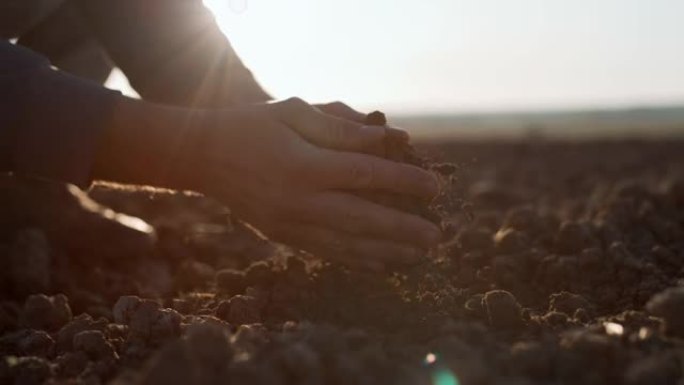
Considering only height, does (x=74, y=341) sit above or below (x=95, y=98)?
below

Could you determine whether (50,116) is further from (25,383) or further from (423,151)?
(423,151)

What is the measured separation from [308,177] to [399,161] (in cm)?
24

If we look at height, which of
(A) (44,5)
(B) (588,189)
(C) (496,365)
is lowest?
(B) (588,189)

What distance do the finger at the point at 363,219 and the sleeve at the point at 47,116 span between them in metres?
0.45

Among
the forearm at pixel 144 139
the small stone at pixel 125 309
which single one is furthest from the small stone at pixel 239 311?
the forearm at pixel 144 139

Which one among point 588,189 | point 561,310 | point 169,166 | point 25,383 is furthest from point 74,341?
point 588,189

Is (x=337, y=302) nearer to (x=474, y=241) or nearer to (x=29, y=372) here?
(x=29, y=372)

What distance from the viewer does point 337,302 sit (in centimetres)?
224

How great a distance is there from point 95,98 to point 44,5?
1.19 meters

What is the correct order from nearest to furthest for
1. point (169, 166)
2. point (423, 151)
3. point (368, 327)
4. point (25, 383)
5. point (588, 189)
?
1. point (25, 383)
2. point (368, 327)
3. point (169, 166)
4. point (423, 151)
5. point (588, 189)

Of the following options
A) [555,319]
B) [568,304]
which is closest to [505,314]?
[555,319]

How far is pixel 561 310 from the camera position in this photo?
226 cm

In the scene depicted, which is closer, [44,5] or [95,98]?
[95,98]

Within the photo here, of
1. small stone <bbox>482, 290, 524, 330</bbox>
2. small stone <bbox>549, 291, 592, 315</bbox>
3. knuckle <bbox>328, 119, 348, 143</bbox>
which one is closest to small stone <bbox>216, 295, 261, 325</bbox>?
knuckle <bbox>328, 119, 348, 143</bbox>
